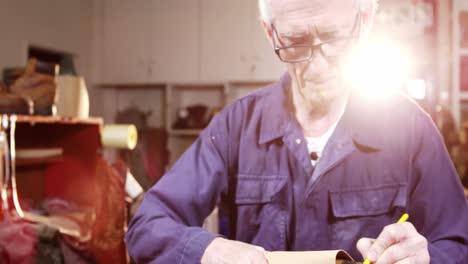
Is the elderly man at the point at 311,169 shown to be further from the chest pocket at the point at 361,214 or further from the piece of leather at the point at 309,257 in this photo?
the piece of leather at the point at 309,257

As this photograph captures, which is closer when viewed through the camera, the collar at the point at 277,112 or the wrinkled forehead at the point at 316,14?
the wrinkled forehead at the point at 316,14

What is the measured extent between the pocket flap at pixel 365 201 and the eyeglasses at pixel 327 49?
26 centimetres

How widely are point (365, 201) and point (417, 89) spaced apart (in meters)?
2.16

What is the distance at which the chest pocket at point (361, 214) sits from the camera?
1.02 metres

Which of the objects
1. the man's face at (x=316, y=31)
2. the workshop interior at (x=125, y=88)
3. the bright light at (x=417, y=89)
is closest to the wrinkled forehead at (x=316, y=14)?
the man's face at (x=316, y=31)

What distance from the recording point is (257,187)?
1.07 metres

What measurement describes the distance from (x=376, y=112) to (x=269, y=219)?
12.0 inches

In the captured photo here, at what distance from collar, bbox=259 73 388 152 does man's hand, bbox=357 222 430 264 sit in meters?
0.27

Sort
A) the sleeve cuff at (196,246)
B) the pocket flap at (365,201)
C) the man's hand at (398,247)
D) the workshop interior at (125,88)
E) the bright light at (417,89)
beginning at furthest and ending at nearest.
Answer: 1. the bright light at (417,89)
2. the workshop interior at (125,88)
3. the pocket flap at (365,201)
4. the sleeve cuff at (196,246)
5. the man's hand at (398,247)

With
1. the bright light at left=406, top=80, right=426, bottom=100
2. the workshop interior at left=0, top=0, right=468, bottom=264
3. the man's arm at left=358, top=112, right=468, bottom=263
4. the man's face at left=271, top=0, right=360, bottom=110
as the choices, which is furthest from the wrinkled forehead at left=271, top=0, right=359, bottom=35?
the bright light at left=406, top=80, right=426, bottom=100

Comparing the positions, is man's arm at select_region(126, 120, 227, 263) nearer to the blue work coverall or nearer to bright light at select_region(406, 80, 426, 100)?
the blue work coverall

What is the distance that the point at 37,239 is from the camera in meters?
1.68

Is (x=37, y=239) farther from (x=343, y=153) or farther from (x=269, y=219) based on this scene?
(x=343, y=153)

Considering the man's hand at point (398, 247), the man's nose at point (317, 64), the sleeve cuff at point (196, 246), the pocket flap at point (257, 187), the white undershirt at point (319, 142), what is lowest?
the sleeve cuff at point (196, 246)
